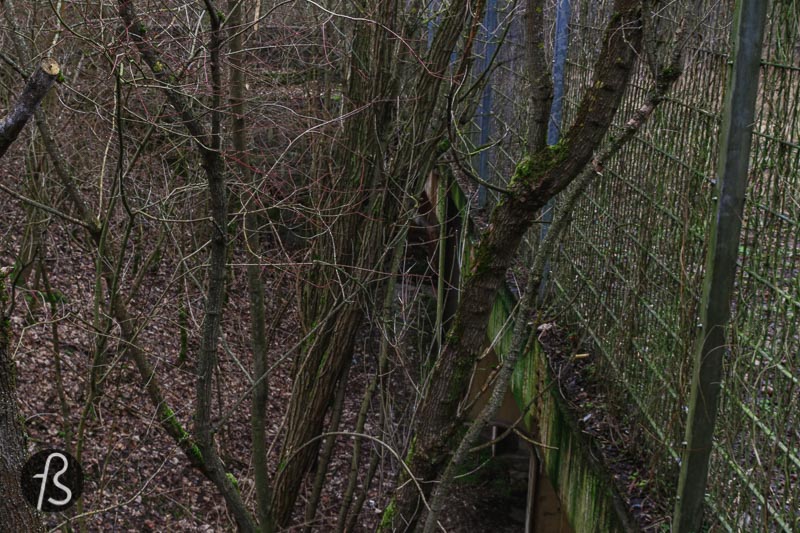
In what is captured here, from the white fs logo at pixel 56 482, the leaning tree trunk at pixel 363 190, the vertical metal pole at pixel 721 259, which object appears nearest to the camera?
the vertical metal pole at pixel 721 259

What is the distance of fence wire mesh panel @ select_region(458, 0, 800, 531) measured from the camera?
274cm

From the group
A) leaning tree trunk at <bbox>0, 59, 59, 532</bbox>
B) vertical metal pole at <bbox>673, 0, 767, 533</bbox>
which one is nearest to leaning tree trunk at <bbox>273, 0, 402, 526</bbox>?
leaning tree trunk at <bbox>0, 59, 59, 532</bbox>

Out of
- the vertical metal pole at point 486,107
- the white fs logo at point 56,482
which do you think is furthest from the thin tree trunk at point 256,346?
the vertical metal pole at point 486,107

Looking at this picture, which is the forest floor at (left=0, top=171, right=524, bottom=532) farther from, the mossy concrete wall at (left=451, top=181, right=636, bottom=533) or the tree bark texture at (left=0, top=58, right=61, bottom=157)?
the tree bark texture at (left=0, top=58, right=61, bottom=157)

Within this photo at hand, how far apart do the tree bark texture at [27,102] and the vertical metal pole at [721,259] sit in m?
2.31

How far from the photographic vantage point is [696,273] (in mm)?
3428

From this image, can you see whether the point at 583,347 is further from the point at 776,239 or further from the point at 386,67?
the point at 386,67

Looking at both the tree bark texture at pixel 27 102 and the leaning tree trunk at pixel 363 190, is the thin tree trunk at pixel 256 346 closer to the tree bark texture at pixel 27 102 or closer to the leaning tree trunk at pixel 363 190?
the leaning tree trunk at pixel 363 190

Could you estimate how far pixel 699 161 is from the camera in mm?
3459

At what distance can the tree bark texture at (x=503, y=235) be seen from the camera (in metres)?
3.80

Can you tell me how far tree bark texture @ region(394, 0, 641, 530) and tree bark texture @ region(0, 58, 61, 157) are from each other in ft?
6.98

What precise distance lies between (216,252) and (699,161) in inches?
91.3

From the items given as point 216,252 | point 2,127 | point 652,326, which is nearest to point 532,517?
point 652,326

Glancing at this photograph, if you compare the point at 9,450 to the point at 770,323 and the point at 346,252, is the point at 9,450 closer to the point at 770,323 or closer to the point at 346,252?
the point at 770,323
